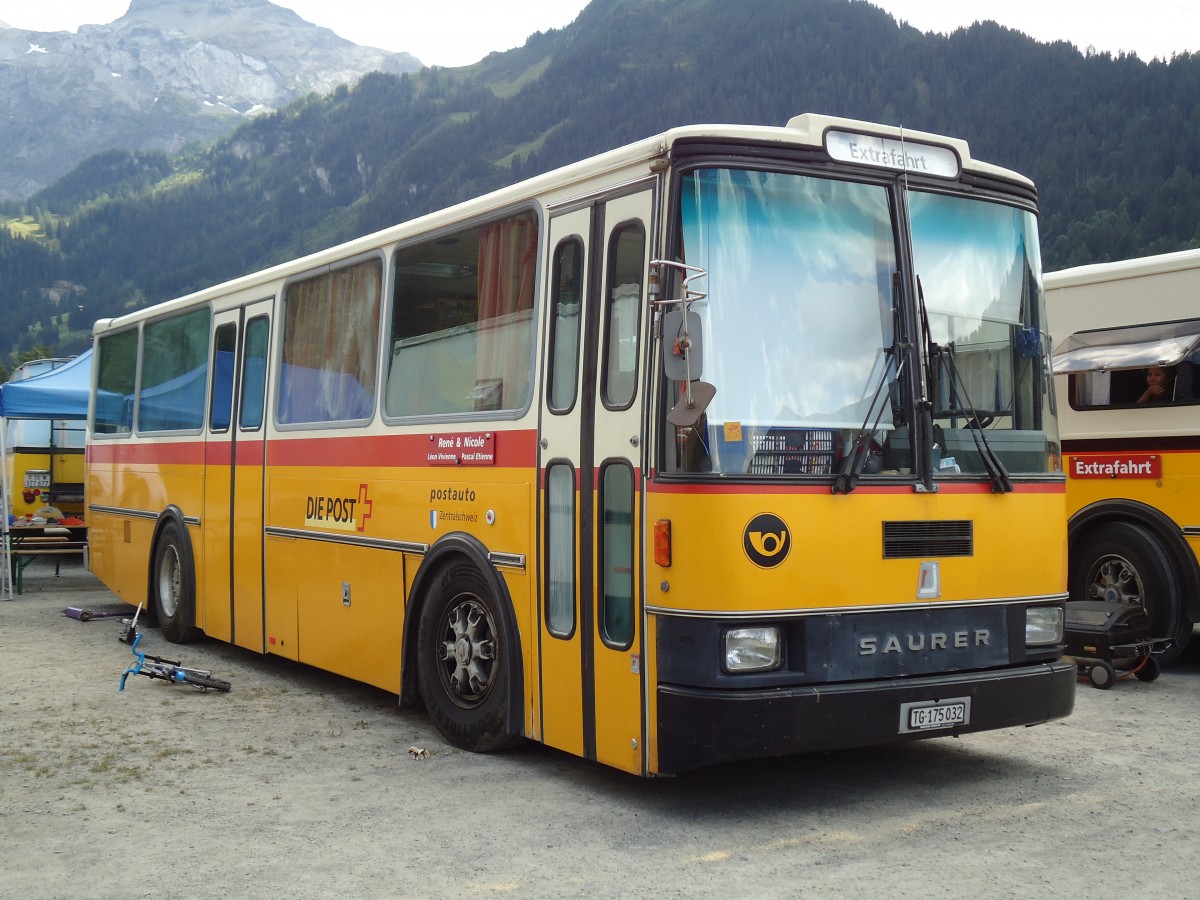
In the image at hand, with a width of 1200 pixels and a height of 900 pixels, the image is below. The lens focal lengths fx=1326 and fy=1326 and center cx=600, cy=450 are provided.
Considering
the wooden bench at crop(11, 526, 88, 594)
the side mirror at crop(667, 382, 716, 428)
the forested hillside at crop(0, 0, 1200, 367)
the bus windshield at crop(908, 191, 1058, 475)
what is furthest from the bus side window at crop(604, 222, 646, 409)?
the forested hillside at crop(0, 0, 1200, 367)

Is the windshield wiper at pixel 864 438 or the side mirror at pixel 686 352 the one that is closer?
the side mirror at pixel 686 352

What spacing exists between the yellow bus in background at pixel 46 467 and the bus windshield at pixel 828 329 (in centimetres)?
1823

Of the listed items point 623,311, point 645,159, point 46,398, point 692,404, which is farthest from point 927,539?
point 46,398

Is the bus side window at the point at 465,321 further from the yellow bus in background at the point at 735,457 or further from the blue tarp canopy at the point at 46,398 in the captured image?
the blue tarp canopy at the point at 46,398

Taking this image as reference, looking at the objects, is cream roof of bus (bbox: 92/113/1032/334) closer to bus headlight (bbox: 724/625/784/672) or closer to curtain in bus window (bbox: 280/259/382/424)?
curtain in bus window (bbox: 280/259/382/424)

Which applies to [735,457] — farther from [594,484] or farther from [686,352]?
[594,484]

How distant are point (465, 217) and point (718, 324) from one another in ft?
7.68

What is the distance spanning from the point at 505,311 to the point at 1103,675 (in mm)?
4986

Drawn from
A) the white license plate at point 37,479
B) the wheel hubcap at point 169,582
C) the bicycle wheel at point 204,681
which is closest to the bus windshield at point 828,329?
the bicycle wheel at point 204,681

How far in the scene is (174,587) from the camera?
37.9 ft

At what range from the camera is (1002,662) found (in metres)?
6.05

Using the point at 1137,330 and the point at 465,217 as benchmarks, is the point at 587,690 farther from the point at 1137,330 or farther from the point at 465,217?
the point at 1137,330

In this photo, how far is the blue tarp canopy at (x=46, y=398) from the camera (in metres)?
15.7

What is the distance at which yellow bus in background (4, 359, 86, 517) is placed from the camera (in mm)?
21516
